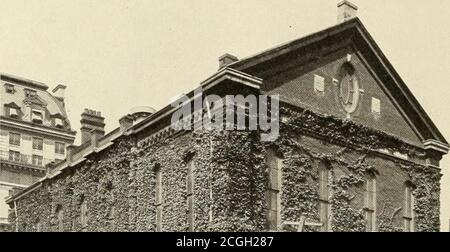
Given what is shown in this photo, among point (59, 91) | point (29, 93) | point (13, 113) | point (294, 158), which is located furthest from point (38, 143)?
point (294, 158)

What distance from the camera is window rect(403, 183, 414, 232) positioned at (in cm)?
2955

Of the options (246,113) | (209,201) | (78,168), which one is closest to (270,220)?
(209,201)

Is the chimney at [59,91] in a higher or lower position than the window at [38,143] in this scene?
higher

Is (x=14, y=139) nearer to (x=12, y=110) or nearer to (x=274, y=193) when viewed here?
(x=12, y=110)

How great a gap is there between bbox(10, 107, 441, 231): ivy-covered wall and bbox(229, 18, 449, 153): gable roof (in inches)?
49.4

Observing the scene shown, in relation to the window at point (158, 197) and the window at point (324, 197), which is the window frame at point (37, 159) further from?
the window at point (324, 197)

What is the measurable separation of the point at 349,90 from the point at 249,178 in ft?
23.6

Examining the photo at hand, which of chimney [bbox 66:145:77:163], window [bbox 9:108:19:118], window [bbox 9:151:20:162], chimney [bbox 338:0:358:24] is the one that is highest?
window [bbox 9:108:19:118]

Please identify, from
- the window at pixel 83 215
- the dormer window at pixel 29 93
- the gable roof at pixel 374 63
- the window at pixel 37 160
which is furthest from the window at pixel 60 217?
the dormer window at pixel 29 93

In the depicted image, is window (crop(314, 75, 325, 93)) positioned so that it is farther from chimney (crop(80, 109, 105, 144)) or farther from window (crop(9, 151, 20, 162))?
window (crop(9, 151, 20, 162))

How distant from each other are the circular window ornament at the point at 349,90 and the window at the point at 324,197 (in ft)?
9.76

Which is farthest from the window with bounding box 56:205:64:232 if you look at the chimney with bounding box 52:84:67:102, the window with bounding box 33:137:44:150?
the chimney with bounding box 52:84:67:102

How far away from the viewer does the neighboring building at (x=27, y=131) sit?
58.5 metres

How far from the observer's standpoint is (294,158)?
25172 millimetres
